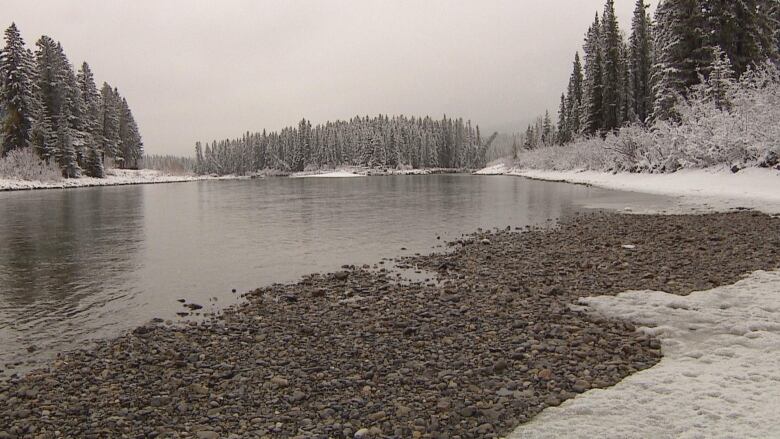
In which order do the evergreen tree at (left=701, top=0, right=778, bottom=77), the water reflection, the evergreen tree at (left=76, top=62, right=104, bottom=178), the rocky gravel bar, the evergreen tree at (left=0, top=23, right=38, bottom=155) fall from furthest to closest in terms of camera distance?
the evergreen tree at (left=76, top=62, right=104, bottom=178), the evergreen tree at (left=0, top=23, right=38, bottom=155), the evergreen tree at (left=701, top=0, right=778, bottom=77), the water reflection, the rocky gravel bar

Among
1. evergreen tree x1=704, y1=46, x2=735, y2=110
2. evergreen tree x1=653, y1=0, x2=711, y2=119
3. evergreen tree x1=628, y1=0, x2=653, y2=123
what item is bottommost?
evergreen tree x1=704, y1=46, x2=735, y2=110

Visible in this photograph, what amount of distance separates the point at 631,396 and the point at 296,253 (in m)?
10.9

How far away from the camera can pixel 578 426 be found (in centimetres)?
433

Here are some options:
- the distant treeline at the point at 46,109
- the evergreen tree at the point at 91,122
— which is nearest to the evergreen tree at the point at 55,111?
the distant treeline at the point at 46,109

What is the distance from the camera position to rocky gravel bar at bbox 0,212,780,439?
→ 4816mm

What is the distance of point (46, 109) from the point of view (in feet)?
211

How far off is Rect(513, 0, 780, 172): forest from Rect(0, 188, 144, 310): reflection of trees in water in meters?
29.2

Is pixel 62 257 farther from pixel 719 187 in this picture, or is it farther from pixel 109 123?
pixel 109 123

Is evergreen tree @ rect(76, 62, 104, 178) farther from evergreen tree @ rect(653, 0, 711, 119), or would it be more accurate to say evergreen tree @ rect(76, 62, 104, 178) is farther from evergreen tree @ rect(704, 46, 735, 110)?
evergreen tree @ rect(704, 46, 735, 110)

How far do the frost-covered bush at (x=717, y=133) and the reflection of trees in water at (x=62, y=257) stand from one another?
95.5 ft

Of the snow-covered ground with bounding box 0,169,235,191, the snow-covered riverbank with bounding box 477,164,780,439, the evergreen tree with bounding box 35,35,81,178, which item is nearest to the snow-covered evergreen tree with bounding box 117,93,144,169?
the snow-covered ground with bounding box 0,169,235,191

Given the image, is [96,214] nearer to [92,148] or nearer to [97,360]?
[97,360]

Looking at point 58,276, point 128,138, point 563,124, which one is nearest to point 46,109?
point 128,138

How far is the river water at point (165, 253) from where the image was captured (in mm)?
8422
